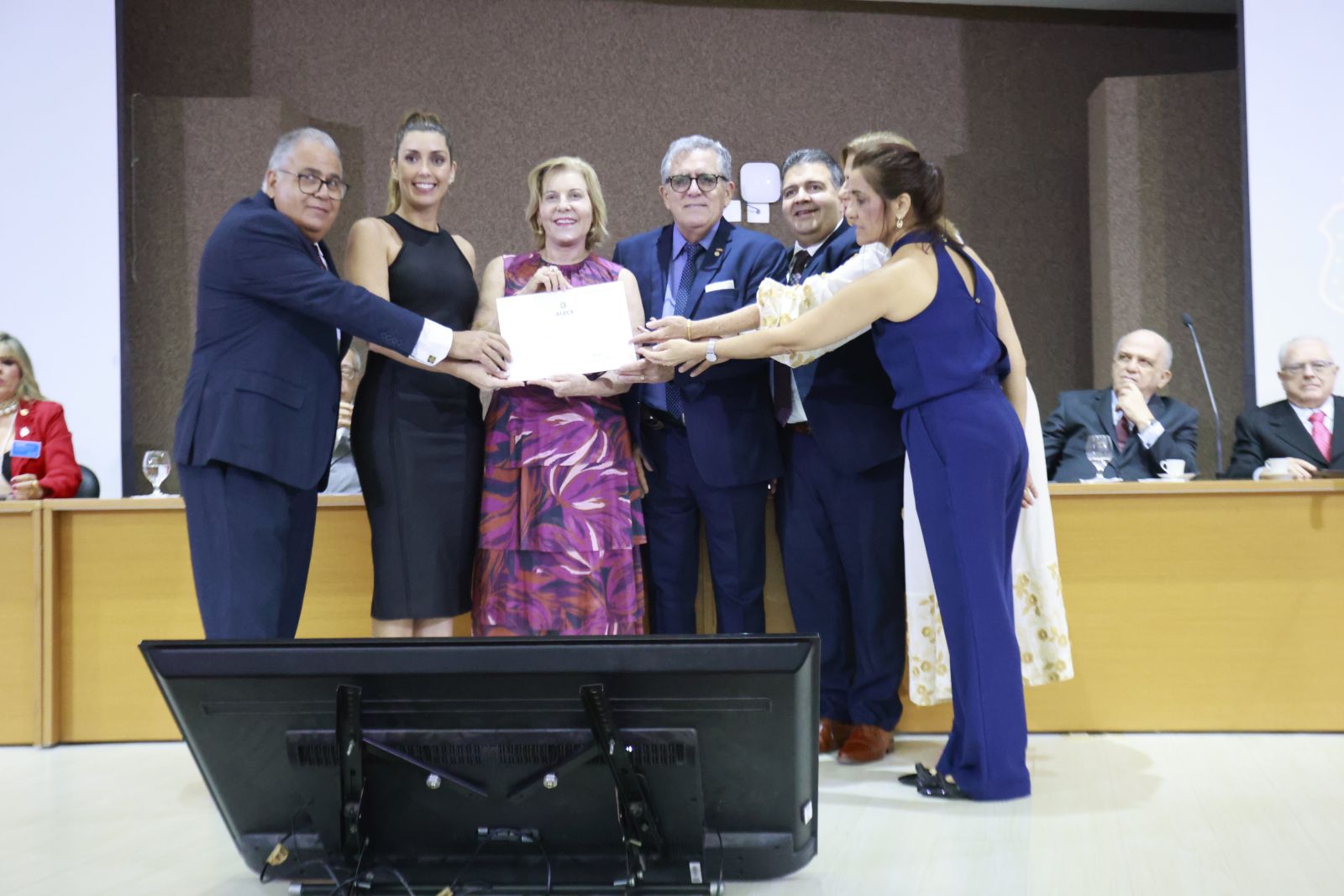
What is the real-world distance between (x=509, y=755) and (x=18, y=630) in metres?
2.31

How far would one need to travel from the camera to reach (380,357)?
A: 3.02 m

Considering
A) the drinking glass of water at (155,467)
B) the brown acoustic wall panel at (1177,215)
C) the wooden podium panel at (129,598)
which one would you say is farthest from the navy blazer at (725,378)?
the brown acoustic wall panel at (1177,215)

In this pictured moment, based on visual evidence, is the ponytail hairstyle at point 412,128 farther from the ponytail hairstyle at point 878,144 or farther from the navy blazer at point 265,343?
the ponytail hairstyle at point 878,144

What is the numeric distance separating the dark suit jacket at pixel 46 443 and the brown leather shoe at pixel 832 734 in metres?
2.61

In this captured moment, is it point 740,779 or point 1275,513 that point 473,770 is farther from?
point 1275,513

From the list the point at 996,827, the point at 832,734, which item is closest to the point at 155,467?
the point at 832,734

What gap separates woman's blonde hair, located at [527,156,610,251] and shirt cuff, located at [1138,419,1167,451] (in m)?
2.18

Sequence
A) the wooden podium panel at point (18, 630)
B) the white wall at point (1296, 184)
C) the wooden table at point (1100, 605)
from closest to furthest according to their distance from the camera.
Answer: the wooden table at point (1100, 605)
the wooden podium panel at point (18, 630)
the white wall at point (1296, 184)

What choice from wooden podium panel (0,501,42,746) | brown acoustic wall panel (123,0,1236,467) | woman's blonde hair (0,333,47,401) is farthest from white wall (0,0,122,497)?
wooden podium panel (0,501,42,746)

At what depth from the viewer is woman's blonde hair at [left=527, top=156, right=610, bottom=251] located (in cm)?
312

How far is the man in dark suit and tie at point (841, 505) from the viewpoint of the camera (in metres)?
3.05

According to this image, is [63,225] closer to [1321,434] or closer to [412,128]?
[412,128]

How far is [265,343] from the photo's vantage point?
2725 mm

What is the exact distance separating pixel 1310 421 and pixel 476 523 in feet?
10.2
